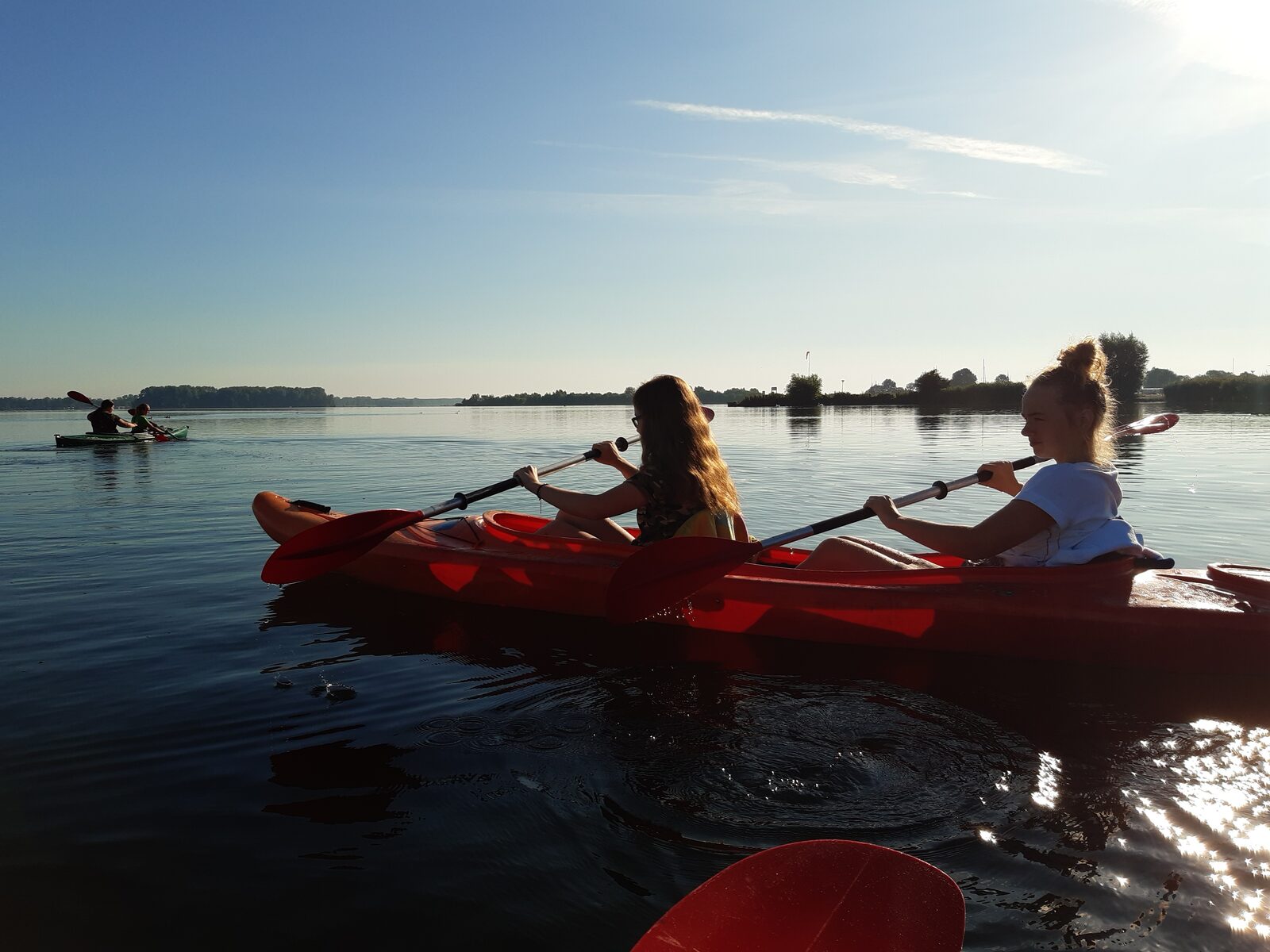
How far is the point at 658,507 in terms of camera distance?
5109 millimetres

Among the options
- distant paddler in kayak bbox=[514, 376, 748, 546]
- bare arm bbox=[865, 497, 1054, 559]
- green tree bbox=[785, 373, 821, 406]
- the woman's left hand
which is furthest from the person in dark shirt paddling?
green tree bbox=[785, 373, 821, 406]

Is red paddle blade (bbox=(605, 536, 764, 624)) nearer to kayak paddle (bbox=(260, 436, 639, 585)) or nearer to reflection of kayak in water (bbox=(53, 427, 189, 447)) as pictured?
kayak paddle (bbox=(260, 436, 639, 585))

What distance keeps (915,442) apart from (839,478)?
9773mm

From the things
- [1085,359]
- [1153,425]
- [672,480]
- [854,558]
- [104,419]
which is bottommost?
[854,558]

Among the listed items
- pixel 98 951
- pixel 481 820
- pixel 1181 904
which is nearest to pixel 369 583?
pixel 481 820

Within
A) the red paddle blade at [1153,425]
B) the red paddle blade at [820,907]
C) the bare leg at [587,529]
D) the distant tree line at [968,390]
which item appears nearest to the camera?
the red paddle blade at [820,907]

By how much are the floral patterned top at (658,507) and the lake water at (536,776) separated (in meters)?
0.73

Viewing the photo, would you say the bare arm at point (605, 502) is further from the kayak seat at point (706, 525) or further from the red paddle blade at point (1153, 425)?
the red paddle blade at point (1153, 425)

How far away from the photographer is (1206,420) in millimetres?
35188

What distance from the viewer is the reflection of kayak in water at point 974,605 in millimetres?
4254

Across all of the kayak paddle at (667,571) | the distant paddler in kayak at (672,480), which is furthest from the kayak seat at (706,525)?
the kayak paddle at (667,571)

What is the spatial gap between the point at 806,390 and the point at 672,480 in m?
81.3

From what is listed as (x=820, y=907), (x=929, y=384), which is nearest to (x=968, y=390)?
(x=929, y=384)

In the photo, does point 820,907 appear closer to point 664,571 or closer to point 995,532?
point 995,532
